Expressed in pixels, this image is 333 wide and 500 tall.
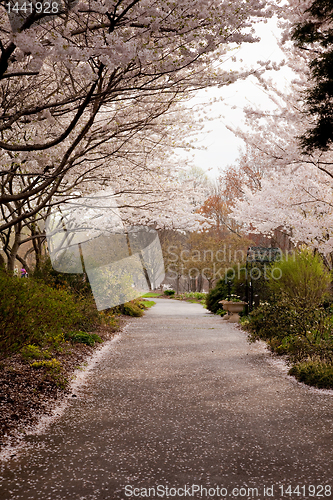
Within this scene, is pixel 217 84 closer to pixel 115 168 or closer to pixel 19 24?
pixel 19 24

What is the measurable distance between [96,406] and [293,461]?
2151mm

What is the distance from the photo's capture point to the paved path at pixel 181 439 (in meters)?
2.70

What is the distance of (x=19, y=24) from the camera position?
12.1 feet

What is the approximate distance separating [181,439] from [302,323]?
3.73 m

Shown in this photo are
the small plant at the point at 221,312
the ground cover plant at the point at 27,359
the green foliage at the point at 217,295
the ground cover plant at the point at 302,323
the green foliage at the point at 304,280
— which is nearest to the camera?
the ground cover plant at the point at 27,359

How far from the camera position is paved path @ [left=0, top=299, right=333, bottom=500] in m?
2.70

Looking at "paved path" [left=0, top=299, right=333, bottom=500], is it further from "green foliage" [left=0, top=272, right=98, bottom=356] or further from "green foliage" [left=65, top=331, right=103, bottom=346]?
"green foliage" [left=65, top=331, right=103, bottom=346]

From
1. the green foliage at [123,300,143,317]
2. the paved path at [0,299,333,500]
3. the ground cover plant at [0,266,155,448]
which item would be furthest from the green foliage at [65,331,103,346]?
the green foliage at [123,300,143,317]

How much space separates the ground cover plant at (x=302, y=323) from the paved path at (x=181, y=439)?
0.38m

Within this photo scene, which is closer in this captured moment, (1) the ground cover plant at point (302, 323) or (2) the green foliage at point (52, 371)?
(2) the green foliage at point (52, 371)

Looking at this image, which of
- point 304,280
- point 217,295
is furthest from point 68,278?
point 217,295

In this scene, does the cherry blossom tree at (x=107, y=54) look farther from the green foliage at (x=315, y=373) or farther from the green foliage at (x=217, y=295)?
the green foliage at (x=217, y=295)

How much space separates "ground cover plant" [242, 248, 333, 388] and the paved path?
38cm

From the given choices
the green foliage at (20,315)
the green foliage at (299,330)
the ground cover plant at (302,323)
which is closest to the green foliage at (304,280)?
the ground cover plant at (302,323)
